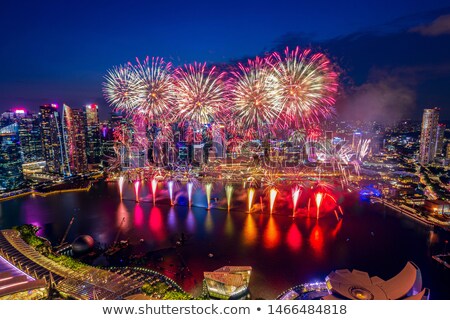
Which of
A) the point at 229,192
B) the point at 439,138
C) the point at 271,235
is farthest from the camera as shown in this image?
the point at 439,138

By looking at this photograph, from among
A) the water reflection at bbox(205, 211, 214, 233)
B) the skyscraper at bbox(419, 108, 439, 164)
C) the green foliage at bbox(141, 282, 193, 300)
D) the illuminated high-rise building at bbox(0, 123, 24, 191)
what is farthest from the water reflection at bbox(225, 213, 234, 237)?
the skyscraper at bbox(419, 108, 439, 164)

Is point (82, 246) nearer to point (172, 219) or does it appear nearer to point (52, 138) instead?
point (172, 219)

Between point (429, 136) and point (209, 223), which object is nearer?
point (209, 223)

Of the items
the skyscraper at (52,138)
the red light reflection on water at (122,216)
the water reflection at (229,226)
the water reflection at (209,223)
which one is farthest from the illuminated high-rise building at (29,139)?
the water reflection at (229,226)

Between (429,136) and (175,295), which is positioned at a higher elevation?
(429,136)

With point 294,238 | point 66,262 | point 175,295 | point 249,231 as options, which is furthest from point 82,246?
point 294,238

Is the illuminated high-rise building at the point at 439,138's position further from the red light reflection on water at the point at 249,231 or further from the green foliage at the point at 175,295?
the green foliage at the point at 175,295

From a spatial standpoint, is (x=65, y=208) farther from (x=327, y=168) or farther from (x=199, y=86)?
(x=327, y=168)
